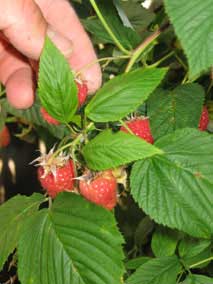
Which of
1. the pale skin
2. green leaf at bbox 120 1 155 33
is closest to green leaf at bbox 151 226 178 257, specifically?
the pale skin

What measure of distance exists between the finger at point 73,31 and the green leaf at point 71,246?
21 centimetres

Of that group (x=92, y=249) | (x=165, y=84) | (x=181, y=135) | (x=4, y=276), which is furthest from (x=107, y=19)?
(x=4, y=276)

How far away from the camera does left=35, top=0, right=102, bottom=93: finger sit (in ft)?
2.93

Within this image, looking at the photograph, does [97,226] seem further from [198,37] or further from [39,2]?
[39,2]

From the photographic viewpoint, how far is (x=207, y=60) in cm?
54

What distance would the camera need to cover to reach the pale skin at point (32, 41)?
827 mm

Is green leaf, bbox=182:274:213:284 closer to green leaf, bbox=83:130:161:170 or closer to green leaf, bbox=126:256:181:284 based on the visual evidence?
green leaf, bbox=126:256:181:284

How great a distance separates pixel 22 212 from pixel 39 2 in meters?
0.42

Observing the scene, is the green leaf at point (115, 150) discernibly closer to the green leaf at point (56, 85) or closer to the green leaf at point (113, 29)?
the green leaf at point (56, 85)

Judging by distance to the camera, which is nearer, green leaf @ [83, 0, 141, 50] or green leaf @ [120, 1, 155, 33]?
green leaf @ [83, 0, 141, 50]

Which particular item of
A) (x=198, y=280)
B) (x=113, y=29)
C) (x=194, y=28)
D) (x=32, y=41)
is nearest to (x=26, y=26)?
(x=32, y=41)

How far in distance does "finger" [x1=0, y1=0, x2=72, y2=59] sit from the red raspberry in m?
0.20

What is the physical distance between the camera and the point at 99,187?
0.69m

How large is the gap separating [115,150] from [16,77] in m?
0.43
